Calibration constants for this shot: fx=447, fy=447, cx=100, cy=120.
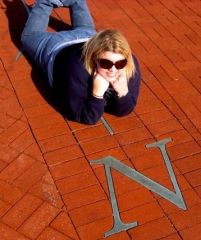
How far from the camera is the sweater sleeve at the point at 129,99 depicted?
340 cm

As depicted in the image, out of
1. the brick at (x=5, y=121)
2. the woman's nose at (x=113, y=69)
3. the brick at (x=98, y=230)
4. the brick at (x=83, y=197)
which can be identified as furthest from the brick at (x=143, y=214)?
the brick at (x=5, y=121)

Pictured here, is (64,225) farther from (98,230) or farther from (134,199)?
(134,199)

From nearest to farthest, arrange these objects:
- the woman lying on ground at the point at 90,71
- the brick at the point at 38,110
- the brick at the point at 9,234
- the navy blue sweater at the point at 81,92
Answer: the brick at the point at 9,234
the woman lying on ground at the point at 90,71
the navy blue sweater at the point at 81,92
the brick at the point at 38,110

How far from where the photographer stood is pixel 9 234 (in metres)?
2.78

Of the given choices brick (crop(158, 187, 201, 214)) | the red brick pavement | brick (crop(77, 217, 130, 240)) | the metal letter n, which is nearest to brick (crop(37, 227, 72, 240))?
the red brick pavement

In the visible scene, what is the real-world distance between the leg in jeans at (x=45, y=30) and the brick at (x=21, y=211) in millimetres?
1321

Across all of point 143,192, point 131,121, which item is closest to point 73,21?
point 131,121

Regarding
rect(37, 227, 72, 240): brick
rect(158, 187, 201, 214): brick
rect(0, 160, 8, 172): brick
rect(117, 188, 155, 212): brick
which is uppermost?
rect(0, 160, 8, 172): brick

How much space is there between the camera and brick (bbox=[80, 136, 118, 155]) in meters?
3.35

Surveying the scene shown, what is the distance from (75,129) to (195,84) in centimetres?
125

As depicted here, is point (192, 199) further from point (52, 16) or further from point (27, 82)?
point (52, 16)

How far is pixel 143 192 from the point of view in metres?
3.07

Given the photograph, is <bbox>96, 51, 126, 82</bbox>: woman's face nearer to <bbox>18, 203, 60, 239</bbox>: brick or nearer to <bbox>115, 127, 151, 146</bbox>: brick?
<bbox>115, 127, 151, 146</bbox>: brick

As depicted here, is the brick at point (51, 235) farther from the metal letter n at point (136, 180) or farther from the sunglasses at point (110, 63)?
the sunglasses at point (110, 63)
